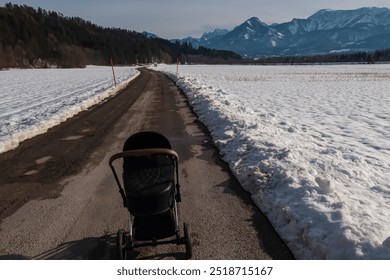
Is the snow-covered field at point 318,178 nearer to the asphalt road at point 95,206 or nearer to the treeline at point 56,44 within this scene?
the asphalt road at point 95,206

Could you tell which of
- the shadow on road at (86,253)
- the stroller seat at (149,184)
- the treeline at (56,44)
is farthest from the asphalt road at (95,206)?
the treeline at (56,44)

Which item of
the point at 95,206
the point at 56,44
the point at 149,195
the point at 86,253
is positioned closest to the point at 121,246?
the point at 86,253

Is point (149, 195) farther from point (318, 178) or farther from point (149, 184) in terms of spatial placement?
point (318, 178)

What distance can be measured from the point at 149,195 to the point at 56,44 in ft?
513

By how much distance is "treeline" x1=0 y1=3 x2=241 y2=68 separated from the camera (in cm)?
11532

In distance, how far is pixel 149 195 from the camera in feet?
11.4

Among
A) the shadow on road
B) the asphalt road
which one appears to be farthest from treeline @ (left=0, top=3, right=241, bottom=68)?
the shadow on road

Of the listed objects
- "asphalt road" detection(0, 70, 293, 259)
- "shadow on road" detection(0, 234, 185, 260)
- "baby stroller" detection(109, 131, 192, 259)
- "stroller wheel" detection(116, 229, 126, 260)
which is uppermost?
"baby stroller" detection(109, 131, 192, 259)

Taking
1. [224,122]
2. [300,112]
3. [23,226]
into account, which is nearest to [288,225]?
[23,226]

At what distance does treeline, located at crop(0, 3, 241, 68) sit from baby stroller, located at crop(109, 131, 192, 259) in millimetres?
107849

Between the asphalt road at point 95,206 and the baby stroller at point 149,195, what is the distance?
24cm

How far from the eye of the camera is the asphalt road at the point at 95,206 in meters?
3.94

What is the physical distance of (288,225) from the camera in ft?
14.2

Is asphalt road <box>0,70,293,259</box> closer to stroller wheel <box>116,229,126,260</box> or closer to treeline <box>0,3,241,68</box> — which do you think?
stroller wheel <box>116,229,126,260</box>
